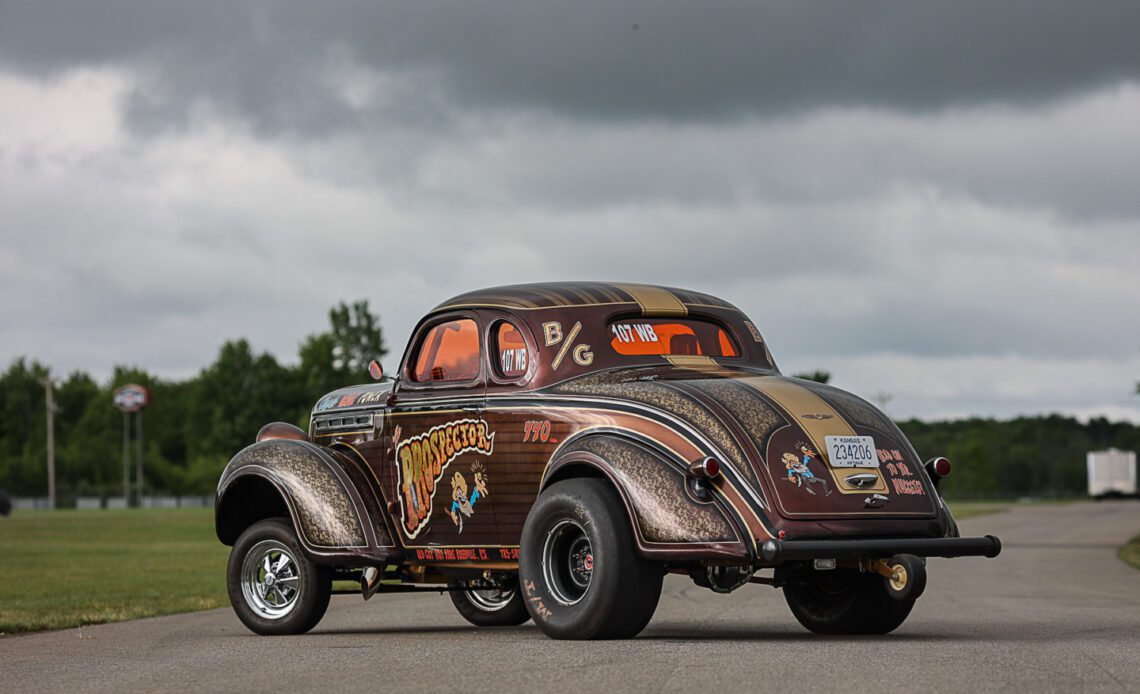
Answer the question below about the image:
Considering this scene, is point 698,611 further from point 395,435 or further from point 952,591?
point 952,591

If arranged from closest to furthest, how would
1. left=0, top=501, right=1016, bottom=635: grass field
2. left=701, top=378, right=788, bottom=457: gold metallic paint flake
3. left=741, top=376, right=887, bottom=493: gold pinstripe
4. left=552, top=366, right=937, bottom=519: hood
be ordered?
left=552, top=366, right=937, bottom=519: hood → left=701, top=378, right=788, bottom=457: gold metallic paint flake → left=741, top=376, right=887, bottom=493: gold pinstripe → left=0, top=501, right=1016, bottom=635: grass field

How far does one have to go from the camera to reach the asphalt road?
25.4ft

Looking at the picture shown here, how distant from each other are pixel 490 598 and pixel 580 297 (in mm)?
3039

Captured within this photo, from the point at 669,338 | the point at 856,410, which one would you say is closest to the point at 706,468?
the point at 856,410

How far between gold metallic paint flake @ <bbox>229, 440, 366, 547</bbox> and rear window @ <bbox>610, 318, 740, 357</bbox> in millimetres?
2357

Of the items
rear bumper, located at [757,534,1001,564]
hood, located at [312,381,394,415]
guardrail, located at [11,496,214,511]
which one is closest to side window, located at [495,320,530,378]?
hood, located at [312,381,394,415]

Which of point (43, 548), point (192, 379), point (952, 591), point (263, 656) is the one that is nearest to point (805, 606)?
point (263, 656)

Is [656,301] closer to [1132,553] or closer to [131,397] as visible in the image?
[1132,553]

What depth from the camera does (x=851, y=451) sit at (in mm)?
9938

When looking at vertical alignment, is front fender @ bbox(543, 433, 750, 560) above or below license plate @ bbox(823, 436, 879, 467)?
below

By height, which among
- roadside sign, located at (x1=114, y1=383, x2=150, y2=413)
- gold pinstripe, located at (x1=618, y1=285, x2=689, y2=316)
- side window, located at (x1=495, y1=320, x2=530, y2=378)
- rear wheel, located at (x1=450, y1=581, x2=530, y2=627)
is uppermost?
roadside sign, located at (x1=114, y1=383, x2=150, y2=413)

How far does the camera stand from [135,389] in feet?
394

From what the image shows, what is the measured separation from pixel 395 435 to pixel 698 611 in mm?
3842

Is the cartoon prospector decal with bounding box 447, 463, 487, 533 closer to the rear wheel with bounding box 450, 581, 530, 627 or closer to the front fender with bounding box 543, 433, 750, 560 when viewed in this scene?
the front fender with bounding box 543, 433, 750, 560
